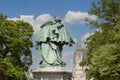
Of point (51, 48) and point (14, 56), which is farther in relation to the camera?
point (14, 56)

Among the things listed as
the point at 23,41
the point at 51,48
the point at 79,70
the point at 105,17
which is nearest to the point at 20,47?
the point at 23,41

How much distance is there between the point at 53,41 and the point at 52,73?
218cm

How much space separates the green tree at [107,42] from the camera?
2719 cm

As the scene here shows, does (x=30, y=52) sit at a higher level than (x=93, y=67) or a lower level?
higher

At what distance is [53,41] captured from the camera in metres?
26.5

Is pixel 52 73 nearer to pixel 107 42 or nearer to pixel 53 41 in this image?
pixel 53 41

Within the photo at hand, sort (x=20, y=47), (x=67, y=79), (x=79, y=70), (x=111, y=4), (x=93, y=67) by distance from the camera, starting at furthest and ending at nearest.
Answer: (x=79, y=70) → (x=20, y=47) → (x=111, y=4) → (x=93, y=67) → (x=67, y=79)

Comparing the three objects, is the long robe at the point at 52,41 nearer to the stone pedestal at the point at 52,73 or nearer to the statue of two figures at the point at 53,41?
the statue of two figures at the point at 53,41

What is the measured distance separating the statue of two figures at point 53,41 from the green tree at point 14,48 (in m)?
12.6

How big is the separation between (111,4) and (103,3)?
855 millimetres

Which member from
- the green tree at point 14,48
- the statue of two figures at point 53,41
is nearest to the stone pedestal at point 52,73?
the statue of two figures at point 53,41

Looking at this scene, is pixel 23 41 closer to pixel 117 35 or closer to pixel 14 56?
pixel 14 56

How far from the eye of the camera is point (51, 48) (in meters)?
26.5

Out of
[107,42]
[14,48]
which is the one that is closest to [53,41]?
[107,42]
